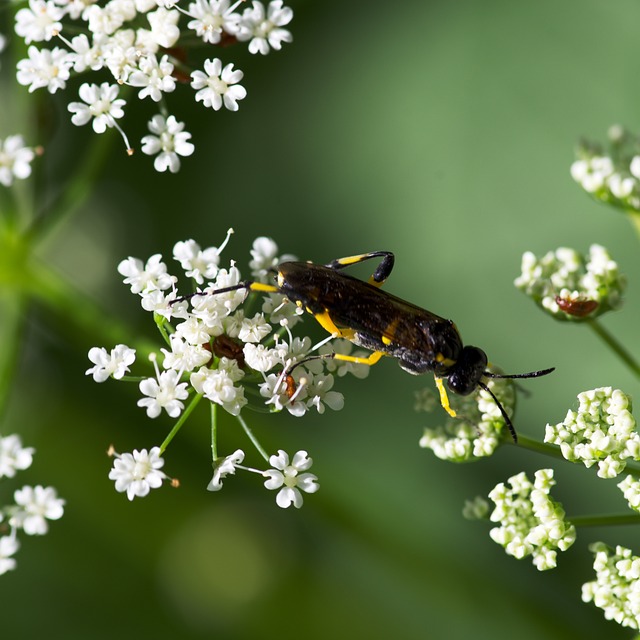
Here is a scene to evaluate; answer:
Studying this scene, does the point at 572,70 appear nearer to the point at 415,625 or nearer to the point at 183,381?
the point at 183,381

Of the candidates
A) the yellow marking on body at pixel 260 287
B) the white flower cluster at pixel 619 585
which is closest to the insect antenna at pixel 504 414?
the white flower cluster at pixel 619 585

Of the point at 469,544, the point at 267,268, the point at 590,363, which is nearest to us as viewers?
the point at 267,268

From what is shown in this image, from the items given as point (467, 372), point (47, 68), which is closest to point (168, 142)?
point (47, 68)

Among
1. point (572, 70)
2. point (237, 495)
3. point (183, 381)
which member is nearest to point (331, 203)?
point (572, 70)

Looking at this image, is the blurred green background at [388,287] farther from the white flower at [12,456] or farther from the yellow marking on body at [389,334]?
the yellow marking on body at [389,334]

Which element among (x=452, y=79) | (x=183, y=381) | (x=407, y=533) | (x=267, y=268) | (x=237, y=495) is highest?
(x=452, y=79)

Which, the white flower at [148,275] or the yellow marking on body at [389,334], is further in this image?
the yellow marking on body at [389,334]

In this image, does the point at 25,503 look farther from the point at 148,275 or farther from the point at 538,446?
the point at 538,446
